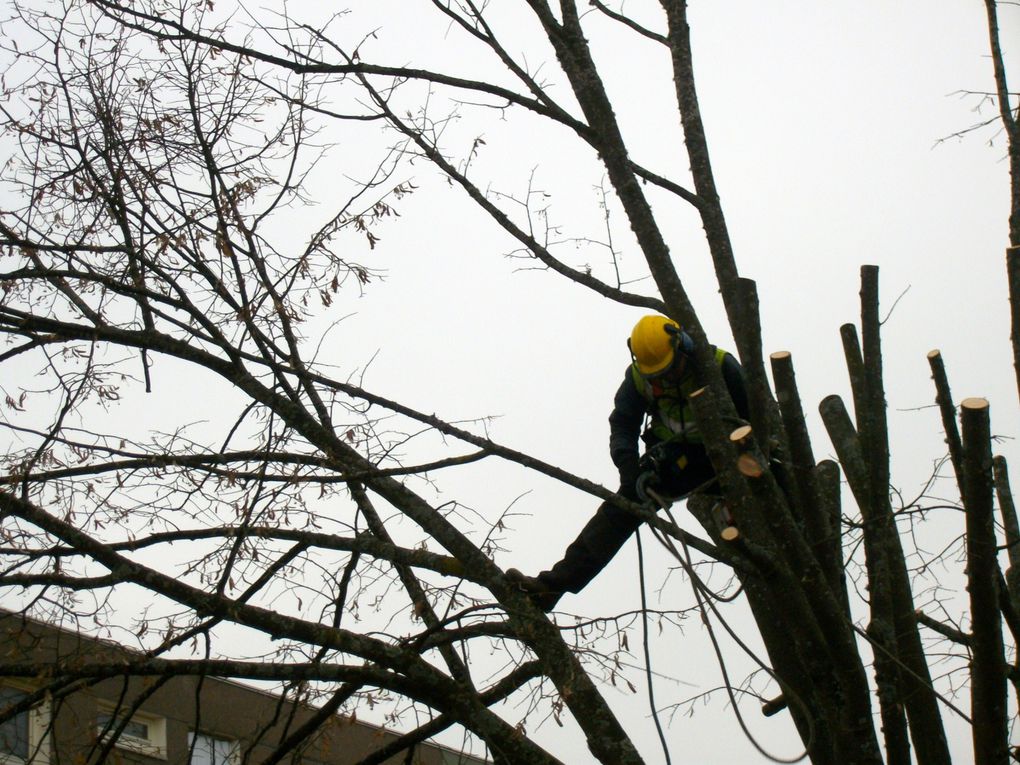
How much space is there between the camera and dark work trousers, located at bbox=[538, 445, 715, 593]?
5.45 m

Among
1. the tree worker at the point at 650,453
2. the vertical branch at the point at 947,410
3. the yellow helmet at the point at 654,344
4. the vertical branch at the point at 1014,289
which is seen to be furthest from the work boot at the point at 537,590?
the vertical branch at the point at 1014,289

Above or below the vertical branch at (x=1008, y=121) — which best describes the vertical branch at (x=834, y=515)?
below

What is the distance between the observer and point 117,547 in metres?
4.64

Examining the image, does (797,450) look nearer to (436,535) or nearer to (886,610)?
(886,610)

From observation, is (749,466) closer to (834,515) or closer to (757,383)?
(757,383)

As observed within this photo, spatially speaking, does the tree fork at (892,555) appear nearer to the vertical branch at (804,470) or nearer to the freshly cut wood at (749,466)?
the vertical branch at (804,470)

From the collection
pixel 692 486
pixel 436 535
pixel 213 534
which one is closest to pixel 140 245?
pixel 213 534

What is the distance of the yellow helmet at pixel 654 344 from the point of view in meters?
5.41

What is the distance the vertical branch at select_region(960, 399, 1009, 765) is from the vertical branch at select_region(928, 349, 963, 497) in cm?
16

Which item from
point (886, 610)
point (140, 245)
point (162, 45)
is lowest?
point (886, 610)

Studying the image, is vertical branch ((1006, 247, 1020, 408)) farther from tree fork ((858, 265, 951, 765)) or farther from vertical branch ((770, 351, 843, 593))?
vertical branch ((770, 351, 843, 593))

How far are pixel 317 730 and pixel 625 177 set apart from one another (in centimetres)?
273

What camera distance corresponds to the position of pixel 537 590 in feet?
17.8

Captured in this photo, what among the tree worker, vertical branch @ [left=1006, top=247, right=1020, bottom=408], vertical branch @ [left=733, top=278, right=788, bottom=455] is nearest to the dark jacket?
the tree worker
